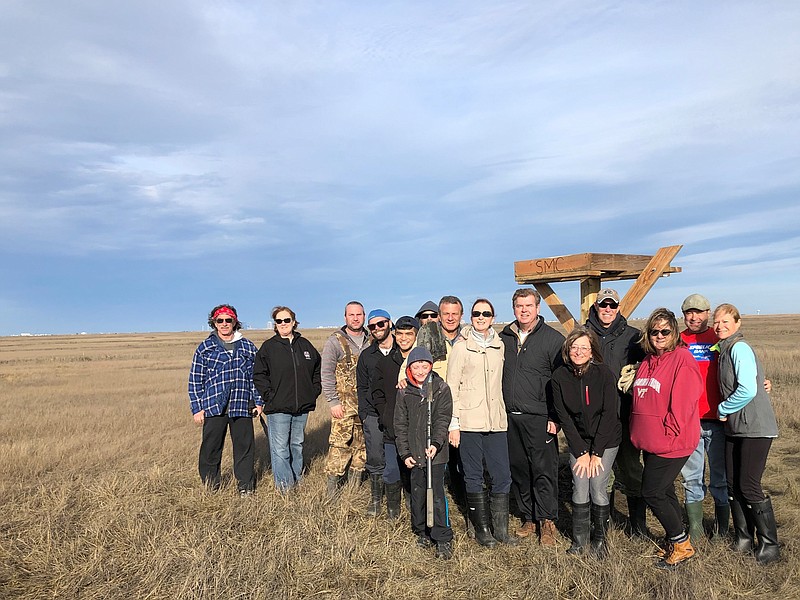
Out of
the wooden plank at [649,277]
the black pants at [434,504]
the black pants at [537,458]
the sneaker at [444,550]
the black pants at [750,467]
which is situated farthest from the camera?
the wooden plank at [649,277]

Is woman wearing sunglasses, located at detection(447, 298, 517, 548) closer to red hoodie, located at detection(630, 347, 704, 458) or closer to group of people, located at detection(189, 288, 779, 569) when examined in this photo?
group of people, located at detection(189, 288, 779, 569)

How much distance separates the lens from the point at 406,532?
5383 mm

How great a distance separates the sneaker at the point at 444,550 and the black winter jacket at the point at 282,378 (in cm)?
225

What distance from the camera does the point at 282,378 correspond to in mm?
6414

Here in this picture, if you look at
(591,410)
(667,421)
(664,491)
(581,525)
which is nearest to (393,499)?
(581,525)

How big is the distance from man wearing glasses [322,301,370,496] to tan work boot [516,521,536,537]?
1954 millimetres

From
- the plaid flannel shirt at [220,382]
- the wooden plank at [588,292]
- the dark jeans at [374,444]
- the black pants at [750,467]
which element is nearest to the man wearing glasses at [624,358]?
the black pants at [750,467]

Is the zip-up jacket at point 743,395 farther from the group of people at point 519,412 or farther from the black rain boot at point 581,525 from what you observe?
the black rain boot at point 581,525

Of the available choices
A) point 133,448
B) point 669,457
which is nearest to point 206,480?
point 133,448

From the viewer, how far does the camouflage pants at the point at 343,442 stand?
655 cm

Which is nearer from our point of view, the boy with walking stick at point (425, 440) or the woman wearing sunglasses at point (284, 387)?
the boy with walking stick at point (425, 440)

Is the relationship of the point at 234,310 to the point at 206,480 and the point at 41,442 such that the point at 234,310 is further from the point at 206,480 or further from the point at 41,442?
the point at 41,442

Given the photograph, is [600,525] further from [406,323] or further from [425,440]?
→ [406,323]

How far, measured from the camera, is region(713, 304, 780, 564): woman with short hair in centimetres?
463
